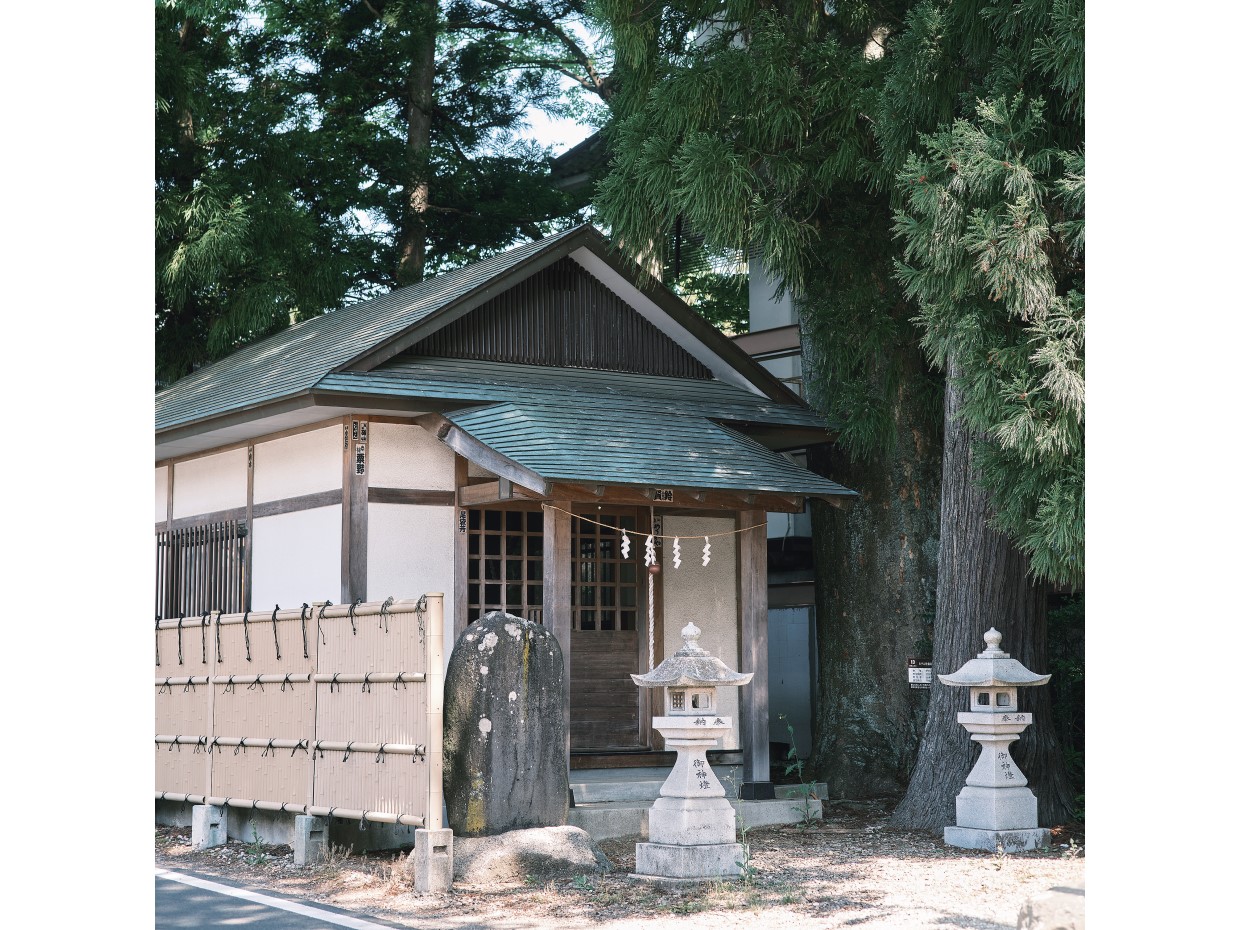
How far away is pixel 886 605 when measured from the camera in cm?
1408

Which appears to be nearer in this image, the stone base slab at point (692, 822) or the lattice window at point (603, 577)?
the stone base slab at point (692, 822)

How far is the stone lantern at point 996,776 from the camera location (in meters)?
10.7

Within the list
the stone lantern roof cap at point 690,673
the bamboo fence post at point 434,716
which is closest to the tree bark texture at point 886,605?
the stone lantern roof cap at point 690,673

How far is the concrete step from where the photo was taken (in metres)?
11.2

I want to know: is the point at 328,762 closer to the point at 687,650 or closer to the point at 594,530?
the point at 687,650

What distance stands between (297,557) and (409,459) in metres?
1.55

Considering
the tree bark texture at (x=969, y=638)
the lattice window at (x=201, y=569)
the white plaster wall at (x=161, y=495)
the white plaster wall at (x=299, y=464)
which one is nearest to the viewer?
the tree bark texture at (x=969, y=638)

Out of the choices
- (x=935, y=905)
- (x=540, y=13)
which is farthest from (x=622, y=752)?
(x=540, y=13)

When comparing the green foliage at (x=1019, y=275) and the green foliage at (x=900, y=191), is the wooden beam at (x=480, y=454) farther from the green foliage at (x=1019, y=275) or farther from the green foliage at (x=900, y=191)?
the green foliage at (x=1019, y=275)

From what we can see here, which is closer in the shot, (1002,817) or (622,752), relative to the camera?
(1002,817)

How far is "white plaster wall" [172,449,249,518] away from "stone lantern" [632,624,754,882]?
254 inches

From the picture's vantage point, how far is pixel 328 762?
10.1 metres

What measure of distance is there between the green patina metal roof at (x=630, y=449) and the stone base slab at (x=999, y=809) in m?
2.96

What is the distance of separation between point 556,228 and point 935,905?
59.4 ft
